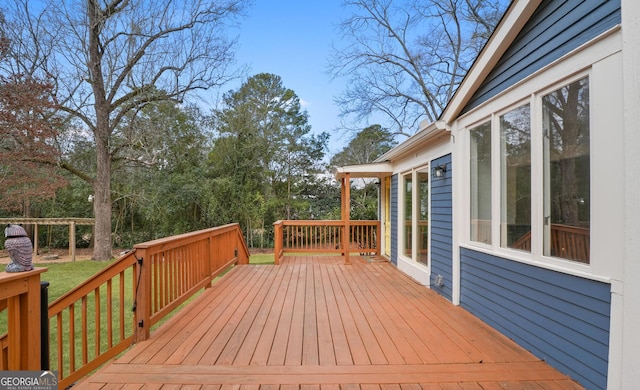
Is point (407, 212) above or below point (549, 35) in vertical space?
below

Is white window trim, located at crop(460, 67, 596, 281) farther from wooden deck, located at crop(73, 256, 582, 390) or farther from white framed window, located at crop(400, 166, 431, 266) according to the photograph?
white framed window, located at crop(400, 166, 431, 266)

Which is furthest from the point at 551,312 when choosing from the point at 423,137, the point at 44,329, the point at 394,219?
the point at 394,219

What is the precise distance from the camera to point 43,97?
318 inches

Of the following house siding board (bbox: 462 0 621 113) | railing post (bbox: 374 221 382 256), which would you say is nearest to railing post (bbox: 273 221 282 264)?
railing post (bbox: 374 221 382 256)

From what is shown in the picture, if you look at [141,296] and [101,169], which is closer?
[141,296]

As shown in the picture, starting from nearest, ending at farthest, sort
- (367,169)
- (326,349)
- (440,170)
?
(326,349)
(440,170)
(367,169)

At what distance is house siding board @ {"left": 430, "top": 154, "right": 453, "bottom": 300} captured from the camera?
422cm

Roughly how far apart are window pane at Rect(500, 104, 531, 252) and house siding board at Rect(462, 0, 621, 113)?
374 millimetres

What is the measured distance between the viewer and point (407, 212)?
243 inches

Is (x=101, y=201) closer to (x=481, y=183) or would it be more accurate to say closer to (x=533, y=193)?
(x=481, y=183)

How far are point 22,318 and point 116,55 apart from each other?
1063 cm

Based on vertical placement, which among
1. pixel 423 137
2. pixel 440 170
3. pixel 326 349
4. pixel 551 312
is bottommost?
pixel 326 349

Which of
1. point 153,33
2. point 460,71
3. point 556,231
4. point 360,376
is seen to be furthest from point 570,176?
point 460,71

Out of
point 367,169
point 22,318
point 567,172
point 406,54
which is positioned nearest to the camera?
point 22,318
